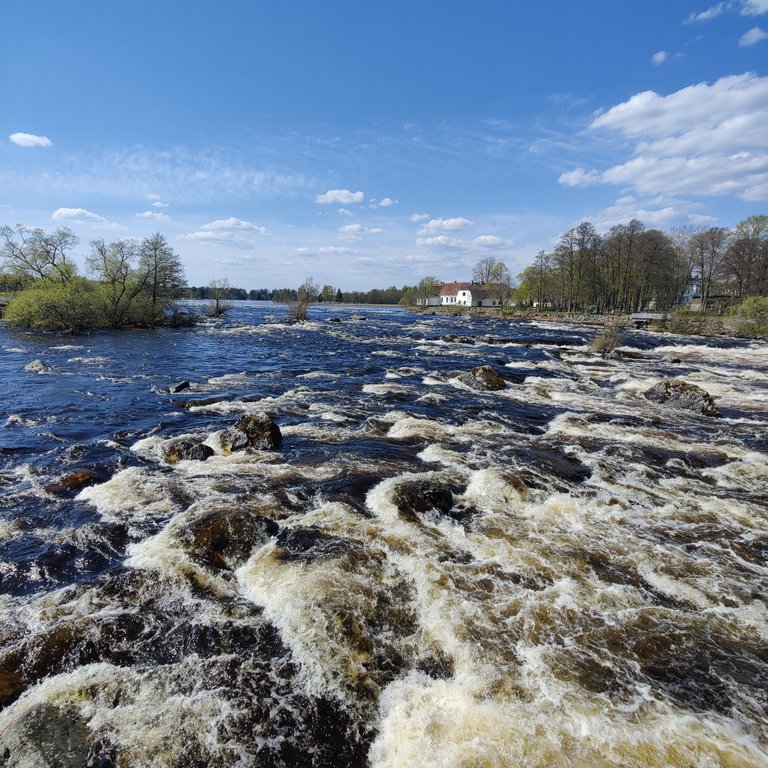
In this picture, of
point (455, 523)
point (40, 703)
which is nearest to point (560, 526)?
point (455, 523)

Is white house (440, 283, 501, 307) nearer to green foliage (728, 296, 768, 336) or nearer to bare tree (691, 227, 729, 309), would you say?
bare tree (691, 227, 729, 309)

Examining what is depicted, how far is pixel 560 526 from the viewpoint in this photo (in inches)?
285

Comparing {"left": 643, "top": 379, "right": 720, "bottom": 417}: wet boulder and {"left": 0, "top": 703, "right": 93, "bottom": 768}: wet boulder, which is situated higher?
{"left": 643, "top": 379, "right": 720, "bottom": 417}: wet boulder

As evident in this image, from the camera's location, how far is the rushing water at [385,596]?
368cm

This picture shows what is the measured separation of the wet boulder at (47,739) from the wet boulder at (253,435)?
6.91 m

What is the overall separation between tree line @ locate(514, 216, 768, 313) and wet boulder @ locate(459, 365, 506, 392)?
190 feet

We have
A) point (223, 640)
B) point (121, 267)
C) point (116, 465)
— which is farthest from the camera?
point (121, 267)

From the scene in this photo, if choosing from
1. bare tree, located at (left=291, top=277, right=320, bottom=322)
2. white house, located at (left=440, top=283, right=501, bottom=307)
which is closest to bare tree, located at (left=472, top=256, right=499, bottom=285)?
→ white house, located at (left=440, top=283, right=501, bottom=307)

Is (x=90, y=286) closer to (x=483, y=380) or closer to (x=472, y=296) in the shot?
(x=483, y=380)

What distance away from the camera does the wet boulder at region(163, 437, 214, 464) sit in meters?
9.84

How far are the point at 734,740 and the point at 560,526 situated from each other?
361 cm

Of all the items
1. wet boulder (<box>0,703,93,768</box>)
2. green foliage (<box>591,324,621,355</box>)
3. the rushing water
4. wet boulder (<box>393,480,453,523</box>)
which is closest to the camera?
wet boulder (<box>0,703,93,768</box>)

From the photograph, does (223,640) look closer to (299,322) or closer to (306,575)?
(306,575)

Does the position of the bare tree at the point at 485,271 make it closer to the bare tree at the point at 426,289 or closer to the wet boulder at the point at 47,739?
the bare tree at the point at 426,289
